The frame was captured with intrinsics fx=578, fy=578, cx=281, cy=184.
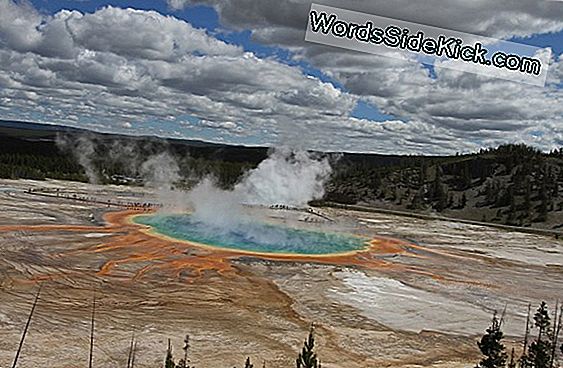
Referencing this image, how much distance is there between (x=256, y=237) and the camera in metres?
29.2

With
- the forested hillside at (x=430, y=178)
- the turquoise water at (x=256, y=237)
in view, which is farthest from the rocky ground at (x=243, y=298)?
the forested hillside at (x=430, y=178)

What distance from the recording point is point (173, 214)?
36625 mm

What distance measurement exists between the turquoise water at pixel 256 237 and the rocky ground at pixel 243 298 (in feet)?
5.66

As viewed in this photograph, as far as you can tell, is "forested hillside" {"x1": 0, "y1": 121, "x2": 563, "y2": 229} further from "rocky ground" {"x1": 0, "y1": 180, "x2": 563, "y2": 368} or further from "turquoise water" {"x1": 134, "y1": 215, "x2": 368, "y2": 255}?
"turquoise water" {"x1": 134, "y1": 215, "x2": 368, "y2": 255}

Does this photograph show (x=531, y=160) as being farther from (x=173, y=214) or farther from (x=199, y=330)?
(x=199, y=330)

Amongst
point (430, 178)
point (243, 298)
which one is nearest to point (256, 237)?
point (243, 298)

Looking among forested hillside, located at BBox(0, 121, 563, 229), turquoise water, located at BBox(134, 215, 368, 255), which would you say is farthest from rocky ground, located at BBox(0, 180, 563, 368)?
forested hillside, located at BBox(0, 121, 563, 229)

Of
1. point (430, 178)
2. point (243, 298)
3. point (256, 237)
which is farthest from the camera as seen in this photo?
point (430, 178)

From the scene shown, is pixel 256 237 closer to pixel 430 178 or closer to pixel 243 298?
pixel 243 298

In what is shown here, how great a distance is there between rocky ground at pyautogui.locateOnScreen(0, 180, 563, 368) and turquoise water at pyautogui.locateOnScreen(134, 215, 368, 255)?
67.9 inches

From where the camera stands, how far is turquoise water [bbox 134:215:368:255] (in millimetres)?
26266

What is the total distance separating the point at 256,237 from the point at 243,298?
42.5 ft

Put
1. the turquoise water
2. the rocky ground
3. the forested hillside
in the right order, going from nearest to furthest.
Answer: the rocky ground < the turquoise water < the forested hillside

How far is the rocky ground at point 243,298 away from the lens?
12.2m
